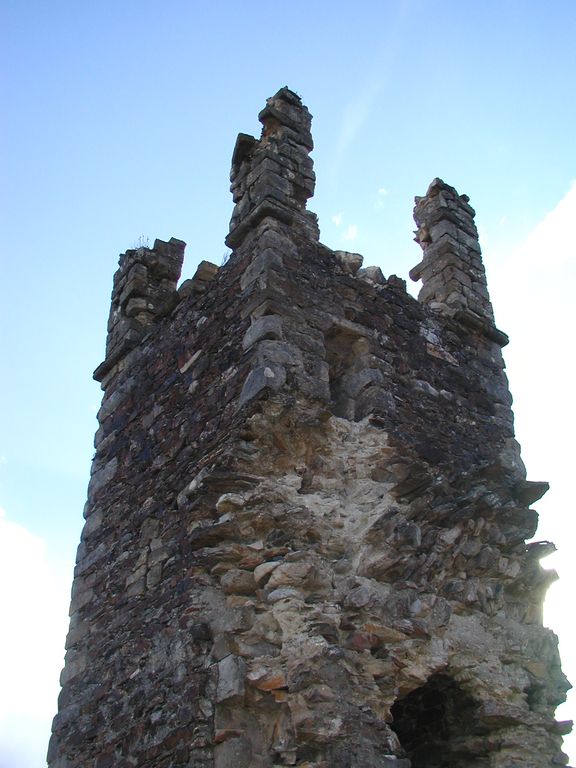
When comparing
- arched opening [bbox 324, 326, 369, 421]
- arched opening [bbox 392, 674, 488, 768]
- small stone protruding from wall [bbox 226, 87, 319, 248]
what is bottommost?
arched opening [bbox 392, 674, 488, 768]

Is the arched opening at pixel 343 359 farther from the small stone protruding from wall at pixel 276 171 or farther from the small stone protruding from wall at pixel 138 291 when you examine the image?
the small stone protruding from wall at pixel 138 291

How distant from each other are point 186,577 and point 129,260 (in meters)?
3.98

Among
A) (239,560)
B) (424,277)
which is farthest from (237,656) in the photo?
(424,277)

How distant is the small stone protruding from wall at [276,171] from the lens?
6969 millimetres

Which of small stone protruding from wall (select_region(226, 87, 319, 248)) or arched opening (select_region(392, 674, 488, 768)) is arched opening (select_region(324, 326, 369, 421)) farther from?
arched opening (select_region(392, 674, 488, 768))

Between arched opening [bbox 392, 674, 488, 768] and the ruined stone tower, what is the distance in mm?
15

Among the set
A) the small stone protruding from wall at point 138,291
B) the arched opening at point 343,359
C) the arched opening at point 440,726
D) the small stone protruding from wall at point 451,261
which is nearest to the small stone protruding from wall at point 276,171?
the arched opening at point 343,359

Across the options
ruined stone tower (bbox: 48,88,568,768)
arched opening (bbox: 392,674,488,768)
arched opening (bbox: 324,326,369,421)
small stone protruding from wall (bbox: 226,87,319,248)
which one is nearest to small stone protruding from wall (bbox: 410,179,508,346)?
ruined stone tower (bbox: 48,88,568,768)

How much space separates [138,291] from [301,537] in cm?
382

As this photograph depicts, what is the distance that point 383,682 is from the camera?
5078 millimetres

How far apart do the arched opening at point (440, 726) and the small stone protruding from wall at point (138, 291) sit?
3.84 meters

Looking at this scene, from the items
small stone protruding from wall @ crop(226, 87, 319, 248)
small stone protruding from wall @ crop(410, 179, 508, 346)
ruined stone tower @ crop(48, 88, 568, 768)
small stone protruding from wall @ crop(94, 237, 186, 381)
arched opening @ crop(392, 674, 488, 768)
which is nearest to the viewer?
ruined stone tower @ crop(48, 88, 568, 768)

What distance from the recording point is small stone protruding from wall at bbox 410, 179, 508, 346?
26.1ft

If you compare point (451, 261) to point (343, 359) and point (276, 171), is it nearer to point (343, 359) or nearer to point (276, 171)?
point (276, 171)
